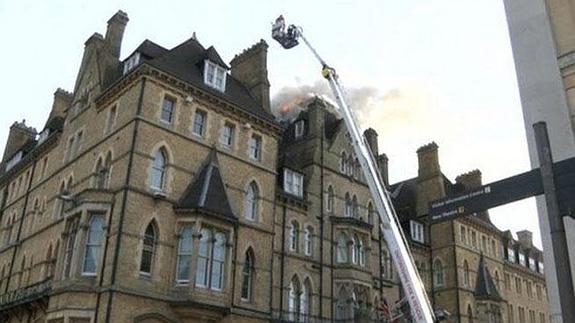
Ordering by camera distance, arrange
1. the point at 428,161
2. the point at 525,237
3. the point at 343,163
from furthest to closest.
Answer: the point at 525,237, the point at 428,161, the point at 343,163

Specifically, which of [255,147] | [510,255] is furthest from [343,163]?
[510,255]

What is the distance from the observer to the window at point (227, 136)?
2891 centimetres

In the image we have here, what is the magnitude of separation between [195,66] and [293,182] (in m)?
9.31

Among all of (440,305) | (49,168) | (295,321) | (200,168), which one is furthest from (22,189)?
(440,305)

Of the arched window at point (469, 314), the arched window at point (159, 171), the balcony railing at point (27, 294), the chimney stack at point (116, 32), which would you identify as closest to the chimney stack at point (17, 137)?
the balcony railing at point (27, 294)

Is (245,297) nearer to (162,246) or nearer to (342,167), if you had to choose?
(162,246)

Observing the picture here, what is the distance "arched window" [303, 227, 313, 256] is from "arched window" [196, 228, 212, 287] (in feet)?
30.4

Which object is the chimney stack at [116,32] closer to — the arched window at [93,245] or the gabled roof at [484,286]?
the arched window at [93,245]

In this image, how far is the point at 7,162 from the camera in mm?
43562

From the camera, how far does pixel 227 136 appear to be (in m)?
29.2

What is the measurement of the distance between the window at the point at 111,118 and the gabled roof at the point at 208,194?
5.06 meters

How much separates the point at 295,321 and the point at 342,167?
11.4 meters

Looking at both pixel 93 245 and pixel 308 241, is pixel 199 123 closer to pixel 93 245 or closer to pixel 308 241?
pixel 93 245

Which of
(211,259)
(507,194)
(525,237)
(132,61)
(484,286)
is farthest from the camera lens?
(525,237)
